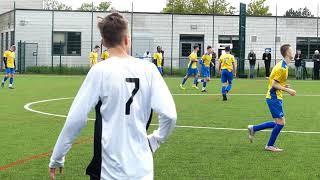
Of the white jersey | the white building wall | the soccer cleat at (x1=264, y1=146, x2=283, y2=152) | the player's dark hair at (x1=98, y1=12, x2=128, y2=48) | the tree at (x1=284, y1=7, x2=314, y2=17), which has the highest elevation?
the tree at (x1=284, y1=7, x2=314, y2=17)

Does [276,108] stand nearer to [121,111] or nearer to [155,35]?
[121,111]

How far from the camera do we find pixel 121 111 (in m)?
3.88

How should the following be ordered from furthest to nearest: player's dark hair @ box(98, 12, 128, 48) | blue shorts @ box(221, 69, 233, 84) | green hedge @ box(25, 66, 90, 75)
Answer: green hedge @ box(25, 66, 90, 75), blue shorts @ box(221, 69, 233, 84), player's dark hair @ box(98, 12, 128, 48)

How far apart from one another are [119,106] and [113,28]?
50 centimetres

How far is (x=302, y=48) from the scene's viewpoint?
52.3m

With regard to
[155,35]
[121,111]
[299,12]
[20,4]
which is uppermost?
[299,12]

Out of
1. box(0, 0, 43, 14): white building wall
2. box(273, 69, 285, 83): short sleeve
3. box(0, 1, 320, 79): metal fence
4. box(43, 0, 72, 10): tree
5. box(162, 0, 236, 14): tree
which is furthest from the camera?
box(43, 0, 72, 10): tree

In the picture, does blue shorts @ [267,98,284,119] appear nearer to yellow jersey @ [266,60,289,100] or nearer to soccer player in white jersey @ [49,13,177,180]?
yellow jersey @ [266,60,289,100]

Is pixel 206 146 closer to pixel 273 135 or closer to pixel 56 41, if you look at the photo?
pixel 273 135

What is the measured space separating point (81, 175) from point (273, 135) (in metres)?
3.81

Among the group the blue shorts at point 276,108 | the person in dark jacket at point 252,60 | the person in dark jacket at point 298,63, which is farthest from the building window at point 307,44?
the blue shorts at point 276,108

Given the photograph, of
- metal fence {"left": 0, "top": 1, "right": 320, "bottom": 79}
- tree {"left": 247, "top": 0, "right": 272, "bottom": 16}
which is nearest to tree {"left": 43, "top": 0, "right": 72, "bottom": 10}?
tree {"left": 247, "top": 0, "right": 272, "bottom": 16}

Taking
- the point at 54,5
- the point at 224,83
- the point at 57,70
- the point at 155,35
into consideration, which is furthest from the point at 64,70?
the point at 54,5

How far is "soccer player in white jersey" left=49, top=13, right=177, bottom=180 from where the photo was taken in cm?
385
